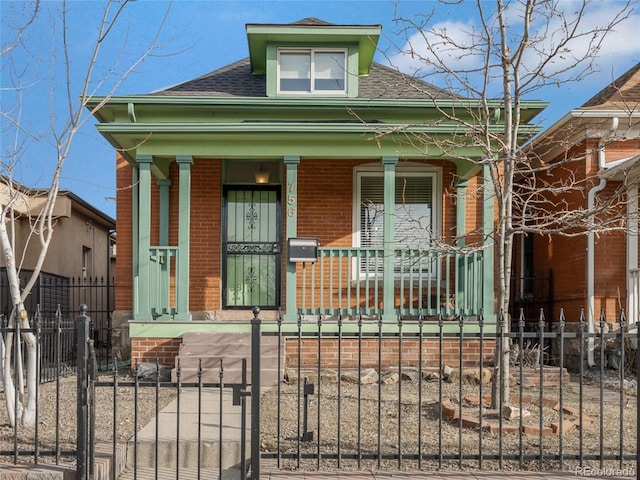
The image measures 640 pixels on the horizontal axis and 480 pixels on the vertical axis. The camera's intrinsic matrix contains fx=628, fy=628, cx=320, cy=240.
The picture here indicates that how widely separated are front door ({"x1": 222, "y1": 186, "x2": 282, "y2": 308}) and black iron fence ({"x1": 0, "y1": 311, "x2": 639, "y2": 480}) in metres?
2.26

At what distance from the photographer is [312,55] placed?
38.7 feet

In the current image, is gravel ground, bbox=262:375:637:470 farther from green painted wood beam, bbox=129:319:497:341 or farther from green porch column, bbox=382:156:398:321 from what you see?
green porch column, bbox=382:156:398:321

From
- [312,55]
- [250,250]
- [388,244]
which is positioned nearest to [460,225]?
[388,244]

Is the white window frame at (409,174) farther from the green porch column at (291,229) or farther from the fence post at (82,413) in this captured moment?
the fence post at (82,413)

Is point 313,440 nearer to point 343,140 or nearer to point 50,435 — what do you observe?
point 50,435

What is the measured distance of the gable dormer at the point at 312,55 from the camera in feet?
37.6

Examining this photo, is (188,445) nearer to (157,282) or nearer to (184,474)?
(184,474)

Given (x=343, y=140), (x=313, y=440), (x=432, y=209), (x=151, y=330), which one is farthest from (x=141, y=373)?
(x=432, y=209)

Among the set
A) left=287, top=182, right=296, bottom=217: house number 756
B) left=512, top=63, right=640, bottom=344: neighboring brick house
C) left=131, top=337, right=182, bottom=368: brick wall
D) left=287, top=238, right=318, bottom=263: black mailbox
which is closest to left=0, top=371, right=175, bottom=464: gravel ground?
left=131, top=337, right=182, bottom=368: brick wall

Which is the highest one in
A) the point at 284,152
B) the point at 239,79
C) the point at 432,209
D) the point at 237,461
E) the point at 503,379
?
the point at 239,79

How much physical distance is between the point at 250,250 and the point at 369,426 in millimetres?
5827

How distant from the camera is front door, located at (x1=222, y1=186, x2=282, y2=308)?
1150 cm

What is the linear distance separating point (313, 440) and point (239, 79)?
847 cm

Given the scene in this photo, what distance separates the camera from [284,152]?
9.82 m
